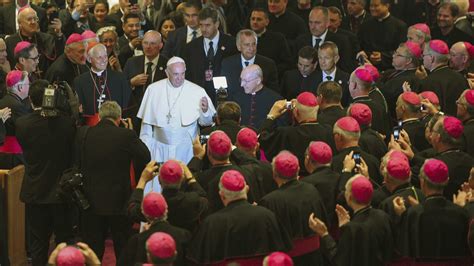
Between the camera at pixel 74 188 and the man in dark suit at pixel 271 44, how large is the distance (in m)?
4.47

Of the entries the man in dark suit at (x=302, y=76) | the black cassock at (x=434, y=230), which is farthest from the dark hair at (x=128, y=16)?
the black cassock at (x=434, y=230)

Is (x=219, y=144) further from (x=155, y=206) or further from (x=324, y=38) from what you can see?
(x=324, y=38)

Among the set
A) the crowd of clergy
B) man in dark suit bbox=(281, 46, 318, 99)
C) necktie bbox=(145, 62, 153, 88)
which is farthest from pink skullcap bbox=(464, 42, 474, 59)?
necktie bbox=(145, 62, 153, 88)

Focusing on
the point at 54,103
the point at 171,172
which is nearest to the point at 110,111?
the point at 54,103

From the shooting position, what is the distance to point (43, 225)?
1060cm

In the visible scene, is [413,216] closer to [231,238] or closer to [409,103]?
[231,238]

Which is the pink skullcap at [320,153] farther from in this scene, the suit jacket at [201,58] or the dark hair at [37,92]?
the suit jacket at [201,58]

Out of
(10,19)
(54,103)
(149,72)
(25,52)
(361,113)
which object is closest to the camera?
(54,103)

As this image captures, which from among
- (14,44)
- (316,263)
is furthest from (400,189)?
(14,44)

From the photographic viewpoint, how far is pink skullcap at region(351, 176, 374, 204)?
8.42m

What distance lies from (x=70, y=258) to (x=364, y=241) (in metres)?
2.42

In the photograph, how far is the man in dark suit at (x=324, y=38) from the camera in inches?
545

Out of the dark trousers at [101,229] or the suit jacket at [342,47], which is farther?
the suit jacket at [342,47]

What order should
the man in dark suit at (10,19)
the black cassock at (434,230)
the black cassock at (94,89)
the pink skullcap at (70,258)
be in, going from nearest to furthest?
the pink skullcap at (70,258) → the black cassock at (434,230) → the black cassock at (94,89) → the man in dark suit at (10,19)
